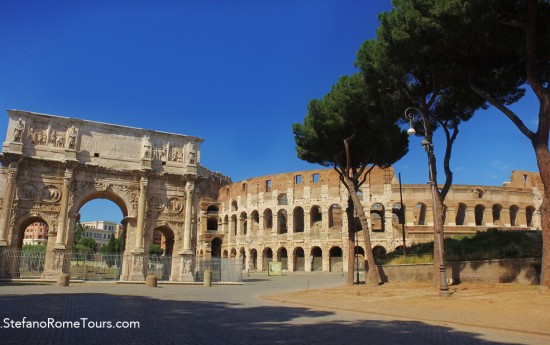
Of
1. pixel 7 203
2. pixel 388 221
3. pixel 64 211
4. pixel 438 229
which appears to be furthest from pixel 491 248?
pixel 388 221

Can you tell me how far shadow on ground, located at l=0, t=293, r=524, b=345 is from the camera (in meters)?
5.77

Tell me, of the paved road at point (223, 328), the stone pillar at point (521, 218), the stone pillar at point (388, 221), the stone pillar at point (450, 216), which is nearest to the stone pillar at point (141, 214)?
the paved road at point (223, 328)

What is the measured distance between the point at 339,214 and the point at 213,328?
114 feet

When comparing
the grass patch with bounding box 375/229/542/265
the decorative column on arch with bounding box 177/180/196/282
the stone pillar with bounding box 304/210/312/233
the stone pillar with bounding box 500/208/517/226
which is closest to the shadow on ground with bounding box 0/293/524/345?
the grass patch with bounding box 375/229/542/265

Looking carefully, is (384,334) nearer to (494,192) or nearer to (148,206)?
(148,206)

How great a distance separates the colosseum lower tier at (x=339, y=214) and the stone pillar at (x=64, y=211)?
2294 cm

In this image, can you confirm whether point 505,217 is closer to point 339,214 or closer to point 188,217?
point 339,214

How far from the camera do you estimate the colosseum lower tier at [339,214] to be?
37.4 m

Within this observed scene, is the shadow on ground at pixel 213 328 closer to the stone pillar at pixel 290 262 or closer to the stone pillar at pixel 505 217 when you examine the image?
the stone pillar at pixel 290 262

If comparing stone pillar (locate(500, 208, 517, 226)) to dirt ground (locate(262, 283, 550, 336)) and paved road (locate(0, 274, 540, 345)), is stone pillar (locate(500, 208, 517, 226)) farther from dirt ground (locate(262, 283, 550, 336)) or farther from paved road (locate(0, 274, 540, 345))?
paved road (locate(0, 274, 540, 345))

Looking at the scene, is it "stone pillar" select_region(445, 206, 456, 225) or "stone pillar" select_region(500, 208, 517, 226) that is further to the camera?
"stone pillar" select_region(500, 208, 517, 226)

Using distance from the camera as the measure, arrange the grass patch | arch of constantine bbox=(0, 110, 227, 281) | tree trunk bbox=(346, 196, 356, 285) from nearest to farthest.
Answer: the grass patch → tree trunk bbox=(346, 196, 356, 285) → arch of constantine bbox=(0, 110, 227, 281)

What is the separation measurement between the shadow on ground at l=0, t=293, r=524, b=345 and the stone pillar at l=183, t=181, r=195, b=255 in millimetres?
12388

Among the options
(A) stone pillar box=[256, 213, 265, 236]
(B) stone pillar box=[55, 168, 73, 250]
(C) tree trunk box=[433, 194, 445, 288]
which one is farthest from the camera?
(A) stone pillar box=[256, 213, 265, 236]
